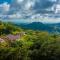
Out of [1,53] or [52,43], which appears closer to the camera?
[1,53]

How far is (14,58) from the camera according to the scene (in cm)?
3108

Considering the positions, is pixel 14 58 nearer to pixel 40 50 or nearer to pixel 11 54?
pixel 11 54

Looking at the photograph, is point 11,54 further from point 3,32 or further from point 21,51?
point 3,32

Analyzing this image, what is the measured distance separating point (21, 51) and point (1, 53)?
77.3 inches

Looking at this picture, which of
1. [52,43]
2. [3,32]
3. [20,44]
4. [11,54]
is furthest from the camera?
[3,32]

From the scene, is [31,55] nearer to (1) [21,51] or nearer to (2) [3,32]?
(1) [21,51]

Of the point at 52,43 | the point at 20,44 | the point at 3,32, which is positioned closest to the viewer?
the point at 52,43

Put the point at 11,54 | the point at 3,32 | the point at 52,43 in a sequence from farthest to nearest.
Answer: the point at 3,32 → the point at 52,43 → the point at 11,54

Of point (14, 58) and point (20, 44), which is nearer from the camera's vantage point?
point (14, 58)

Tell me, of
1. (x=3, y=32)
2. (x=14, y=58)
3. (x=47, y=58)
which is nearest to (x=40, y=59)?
(x=47, y=58)

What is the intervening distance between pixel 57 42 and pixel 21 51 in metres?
4.53

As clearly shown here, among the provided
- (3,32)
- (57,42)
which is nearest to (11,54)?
(57,42)

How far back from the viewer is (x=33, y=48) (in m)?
33.6

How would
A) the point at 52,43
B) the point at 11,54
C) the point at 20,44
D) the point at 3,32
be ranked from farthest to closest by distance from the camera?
the point at 3,32 → the point at 20,44 → the point at 52,43 → the point at 11,54
